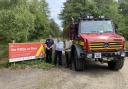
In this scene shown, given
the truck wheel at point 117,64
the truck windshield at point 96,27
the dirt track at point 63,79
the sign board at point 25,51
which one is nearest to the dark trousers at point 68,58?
the sign board at point 25,51

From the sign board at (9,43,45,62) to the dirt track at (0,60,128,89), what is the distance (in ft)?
3.02

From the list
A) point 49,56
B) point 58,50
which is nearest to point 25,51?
point 49,56

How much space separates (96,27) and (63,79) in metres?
4.06

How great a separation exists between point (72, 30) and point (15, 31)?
26.8 m

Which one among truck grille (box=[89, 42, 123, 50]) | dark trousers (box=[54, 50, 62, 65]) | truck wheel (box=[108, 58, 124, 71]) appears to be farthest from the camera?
dark trousers (box=[54, 50, 62, 65])

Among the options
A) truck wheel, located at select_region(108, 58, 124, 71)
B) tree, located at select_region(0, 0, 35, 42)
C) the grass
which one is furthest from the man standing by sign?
tree, located at select_region(0, 0, 35, 42)

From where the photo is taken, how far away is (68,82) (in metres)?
14.4

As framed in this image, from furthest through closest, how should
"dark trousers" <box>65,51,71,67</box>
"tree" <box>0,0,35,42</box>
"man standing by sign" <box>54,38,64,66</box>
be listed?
1. "tree" <box>0,0,35,42</box>
2. "man standing by sign" <box>54,38,64,66</box>
3. "dark trousers" <box>65,51,71,67</box>

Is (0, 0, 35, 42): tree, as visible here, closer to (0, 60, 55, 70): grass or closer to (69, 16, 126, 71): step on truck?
(0, 60, 55, 70): grass

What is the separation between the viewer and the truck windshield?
1784 cm

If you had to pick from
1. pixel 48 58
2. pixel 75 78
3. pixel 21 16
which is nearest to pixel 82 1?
pixel 21 16

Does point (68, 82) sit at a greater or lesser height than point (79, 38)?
lesser

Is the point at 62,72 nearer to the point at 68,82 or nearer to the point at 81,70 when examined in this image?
the point at 81,70

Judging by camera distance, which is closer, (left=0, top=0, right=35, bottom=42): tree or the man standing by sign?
the man standing by sign
